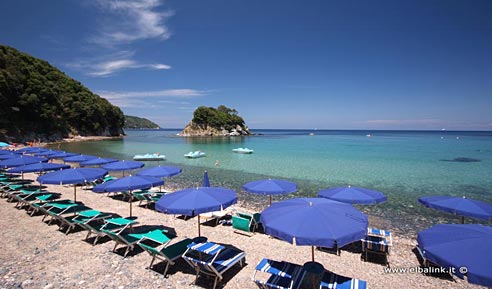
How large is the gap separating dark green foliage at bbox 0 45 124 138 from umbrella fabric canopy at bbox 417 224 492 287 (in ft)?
199

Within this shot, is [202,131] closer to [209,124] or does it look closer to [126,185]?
[209,124]

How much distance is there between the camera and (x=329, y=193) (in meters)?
7.65

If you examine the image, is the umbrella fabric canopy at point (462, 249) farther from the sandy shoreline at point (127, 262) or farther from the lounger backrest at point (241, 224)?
the lounger backrest at point (241, 224)

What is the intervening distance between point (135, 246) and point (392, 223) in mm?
9444

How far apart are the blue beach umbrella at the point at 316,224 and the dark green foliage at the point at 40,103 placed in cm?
5867

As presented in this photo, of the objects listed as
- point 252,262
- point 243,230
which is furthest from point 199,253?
point 243,230

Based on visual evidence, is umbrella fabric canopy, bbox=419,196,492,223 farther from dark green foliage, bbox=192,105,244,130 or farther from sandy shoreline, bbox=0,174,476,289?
dark green foliage, bbox=192,105,244,130

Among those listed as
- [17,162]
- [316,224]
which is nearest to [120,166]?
[17,162]

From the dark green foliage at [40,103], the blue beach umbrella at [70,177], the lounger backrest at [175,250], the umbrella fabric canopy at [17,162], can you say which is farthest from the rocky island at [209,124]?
the lounger backrest at [175,250]

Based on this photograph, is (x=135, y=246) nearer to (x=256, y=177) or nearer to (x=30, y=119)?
(x=256, y=177)

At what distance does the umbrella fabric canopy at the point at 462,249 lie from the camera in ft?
9.66

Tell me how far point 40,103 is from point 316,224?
6921cm

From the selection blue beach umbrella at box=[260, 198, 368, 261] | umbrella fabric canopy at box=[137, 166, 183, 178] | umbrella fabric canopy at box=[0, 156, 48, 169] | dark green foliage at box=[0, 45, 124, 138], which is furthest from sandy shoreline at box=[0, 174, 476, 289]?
dark green foliage at box=[0, 45, 124, 138]

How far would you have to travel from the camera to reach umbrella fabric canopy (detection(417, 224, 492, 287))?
2943 millimetres
